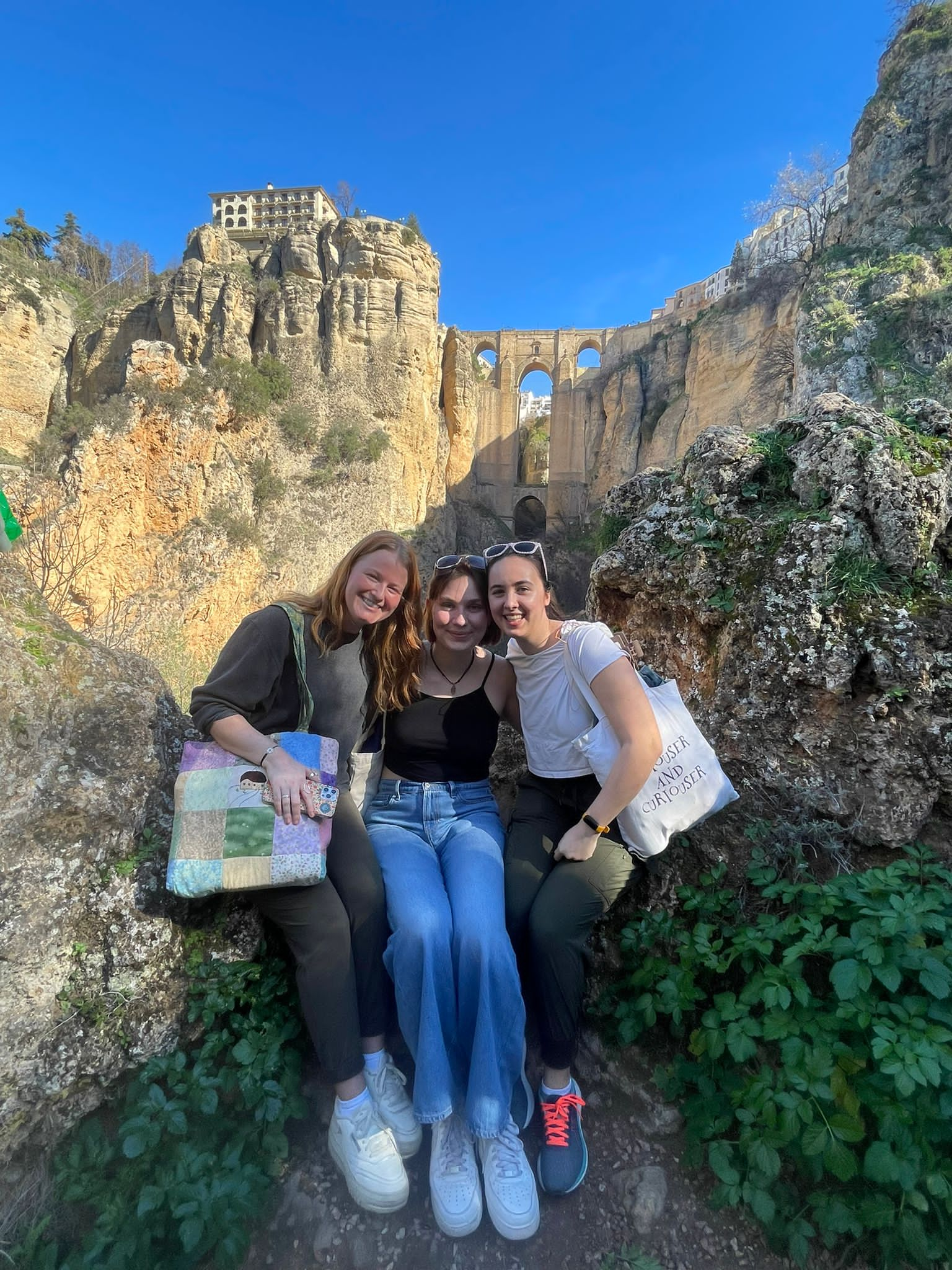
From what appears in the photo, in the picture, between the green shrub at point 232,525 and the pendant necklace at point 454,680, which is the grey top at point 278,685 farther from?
the green shrub at point 232,525

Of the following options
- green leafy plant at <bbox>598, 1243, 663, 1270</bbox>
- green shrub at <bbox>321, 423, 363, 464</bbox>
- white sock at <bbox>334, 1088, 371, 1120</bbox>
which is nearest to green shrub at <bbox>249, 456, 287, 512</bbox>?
green shrub at <bbox>321, 423, 363, 464</bbox>

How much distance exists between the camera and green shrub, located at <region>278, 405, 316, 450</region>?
1864 centimetres

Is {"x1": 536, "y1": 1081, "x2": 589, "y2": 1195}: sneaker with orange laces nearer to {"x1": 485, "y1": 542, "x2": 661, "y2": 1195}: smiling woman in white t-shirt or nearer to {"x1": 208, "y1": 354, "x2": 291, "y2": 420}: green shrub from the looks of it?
{"x1": 485, "y1": 542, "x2": 661, "y2": 1195}: smiling woman in white t-shirt

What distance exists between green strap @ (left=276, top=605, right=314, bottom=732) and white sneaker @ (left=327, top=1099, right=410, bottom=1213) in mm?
1158

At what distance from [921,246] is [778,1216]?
17.0m

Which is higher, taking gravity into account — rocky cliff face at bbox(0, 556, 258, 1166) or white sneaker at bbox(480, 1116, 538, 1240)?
rocky cliff face at bbox(0, 556, 258, 1166)

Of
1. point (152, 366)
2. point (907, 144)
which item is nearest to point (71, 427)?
point (152, 366)

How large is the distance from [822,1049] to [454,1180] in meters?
1.04

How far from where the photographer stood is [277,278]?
19516 millimetres

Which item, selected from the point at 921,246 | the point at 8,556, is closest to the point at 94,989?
the point at 8,556

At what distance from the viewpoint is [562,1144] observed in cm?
174

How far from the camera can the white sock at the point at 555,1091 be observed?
5.93 ft

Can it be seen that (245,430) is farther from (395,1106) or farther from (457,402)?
(395,1106)

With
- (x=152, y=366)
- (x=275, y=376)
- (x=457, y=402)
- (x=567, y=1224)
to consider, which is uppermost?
(x=457, y=402)
